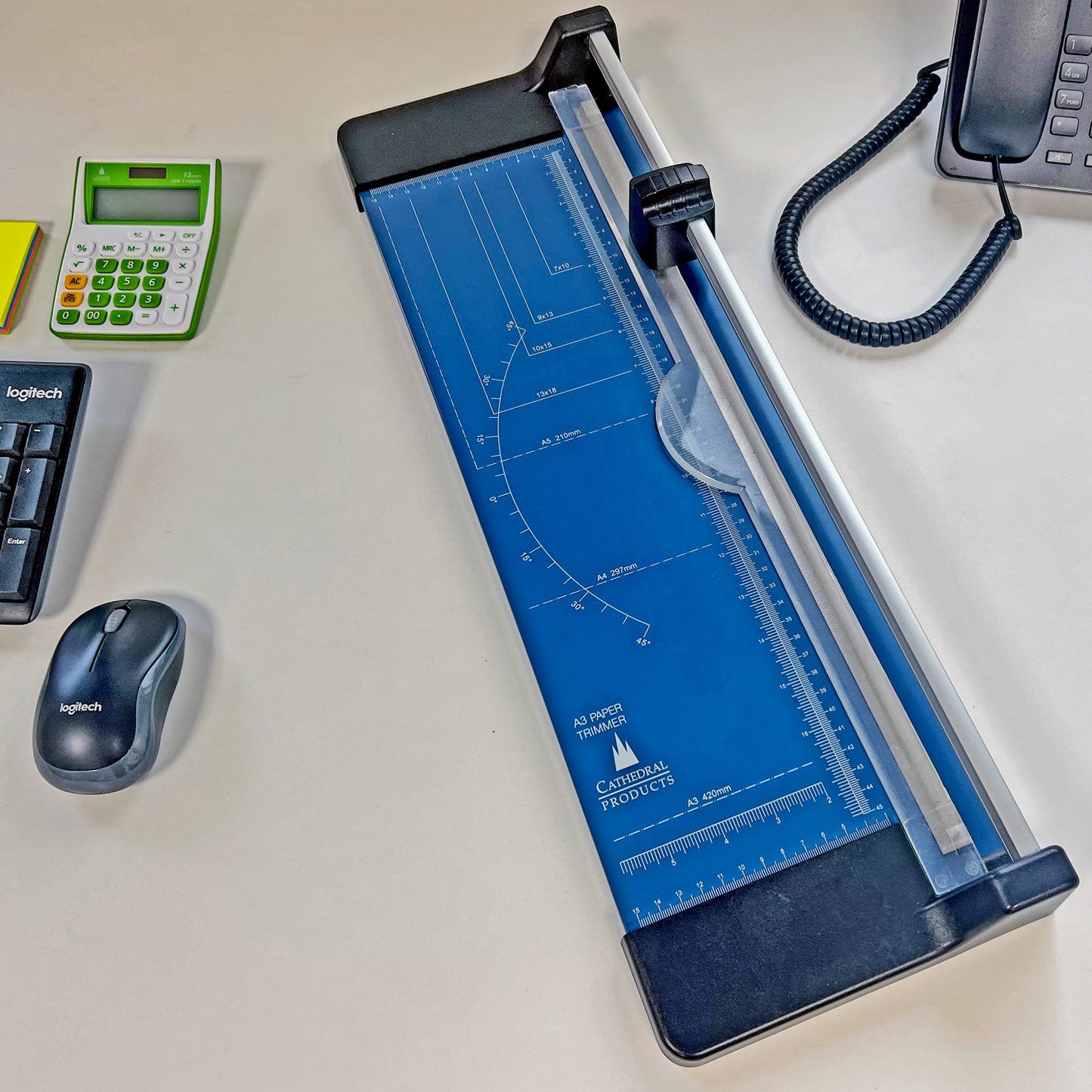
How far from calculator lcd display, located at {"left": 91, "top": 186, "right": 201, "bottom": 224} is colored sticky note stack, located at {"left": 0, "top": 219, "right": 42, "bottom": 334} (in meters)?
0.07

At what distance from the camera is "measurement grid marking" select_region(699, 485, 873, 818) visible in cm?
62

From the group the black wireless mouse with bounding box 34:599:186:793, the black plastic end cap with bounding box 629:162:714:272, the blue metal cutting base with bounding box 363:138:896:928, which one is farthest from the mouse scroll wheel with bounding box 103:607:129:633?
the black plastic end cap with bounding box 629:162:714:272

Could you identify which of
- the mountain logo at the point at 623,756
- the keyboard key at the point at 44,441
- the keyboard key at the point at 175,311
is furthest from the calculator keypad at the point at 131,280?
the mountain logo at the point at 623,756

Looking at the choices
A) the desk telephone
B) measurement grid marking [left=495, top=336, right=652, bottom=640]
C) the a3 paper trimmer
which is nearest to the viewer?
the a3 paper trimmer

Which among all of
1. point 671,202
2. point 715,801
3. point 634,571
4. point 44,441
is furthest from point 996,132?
point 44,441

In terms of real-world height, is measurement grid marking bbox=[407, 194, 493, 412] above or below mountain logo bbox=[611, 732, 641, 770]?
above

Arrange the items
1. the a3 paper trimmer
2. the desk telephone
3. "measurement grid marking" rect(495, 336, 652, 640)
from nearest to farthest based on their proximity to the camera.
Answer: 1. the a3 paper trimmer
2. "measurement grid marking" rect(495, 336, 652, 640)
3. the desk telephone

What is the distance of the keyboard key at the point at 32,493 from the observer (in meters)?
0.73

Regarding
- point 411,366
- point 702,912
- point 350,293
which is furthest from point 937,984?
point 350,293

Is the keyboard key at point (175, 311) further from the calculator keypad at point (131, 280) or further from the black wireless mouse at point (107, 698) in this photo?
the black wireless mouse at point (107, 698)

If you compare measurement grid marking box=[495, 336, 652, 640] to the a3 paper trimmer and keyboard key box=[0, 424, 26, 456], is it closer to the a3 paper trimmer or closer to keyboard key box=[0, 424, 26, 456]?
the a3 paper trimmer

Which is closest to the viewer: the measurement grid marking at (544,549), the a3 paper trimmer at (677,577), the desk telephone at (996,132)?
the a3 paper trimmer at (677,577)

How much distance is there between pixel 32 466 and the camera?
0.74 metres

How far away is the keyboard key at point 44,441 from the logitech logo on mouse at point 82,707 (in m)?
0.23
